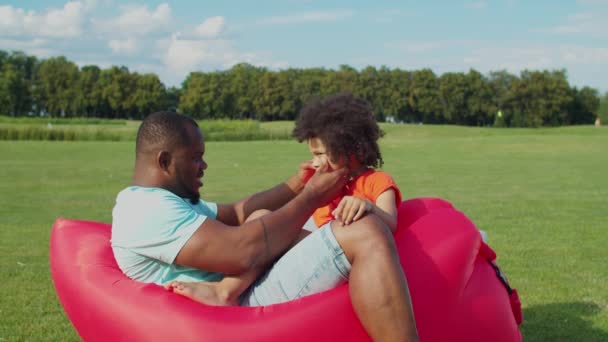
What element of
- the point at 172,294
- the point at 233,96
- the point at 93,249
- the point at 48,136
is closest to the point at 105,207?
the point at 93,249

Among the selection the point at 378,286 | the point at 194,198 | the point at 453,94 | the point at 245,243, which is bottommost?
the point at 378,286

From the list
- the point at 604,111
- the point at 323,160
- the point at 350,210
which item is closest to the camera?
the point at 350,210

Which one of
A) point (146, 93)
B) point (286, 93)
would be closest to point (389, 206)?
point (286, 93)

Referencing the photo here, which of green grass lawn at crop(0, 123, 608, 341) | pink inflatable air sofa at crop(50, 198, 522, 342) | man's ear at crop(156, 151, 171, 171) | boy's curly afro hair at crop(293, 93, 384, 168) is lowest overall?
green grass lawn at crop(0, 123, 608, 341)

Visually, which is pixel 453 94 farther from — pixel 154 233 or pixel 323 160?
pixel 154 233

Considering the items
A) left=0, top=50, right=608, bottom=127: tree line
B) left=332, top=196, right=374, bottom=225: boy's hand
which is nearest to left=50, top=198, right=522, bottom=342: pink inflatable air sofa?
left=332, top=196, right=374, bottom=225: boy's hand

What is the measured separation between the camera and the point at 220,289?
8.87ft

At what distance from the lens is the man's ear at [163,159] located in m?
2.76

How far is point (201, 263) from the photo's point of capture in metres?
2.57

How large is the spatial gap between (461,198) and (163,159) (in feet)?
30.4

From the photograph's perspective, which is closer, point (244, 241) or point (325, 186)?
point (244, 241)

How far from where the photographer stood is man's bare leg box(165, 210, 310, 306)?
268 cm

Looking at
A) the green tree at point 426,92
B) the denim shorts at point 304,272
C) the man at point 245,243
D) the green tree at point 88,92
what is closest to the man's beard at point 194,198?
the man at point 245,243

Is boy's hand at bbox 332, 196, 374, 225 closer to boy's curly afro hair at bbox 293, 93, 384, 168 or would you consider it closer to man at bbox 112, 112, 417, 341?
man at bbox 112, 112, 417, 341
